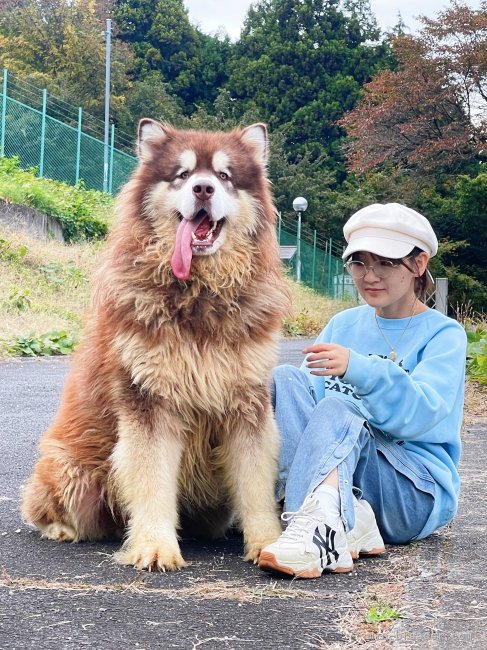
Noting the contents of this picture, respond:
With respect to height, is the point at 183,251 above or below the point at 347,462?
above

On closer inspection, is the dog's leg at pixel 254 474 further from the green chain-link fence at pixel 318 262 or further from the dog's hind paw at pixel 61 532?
the green chain-link fence at pixel 318 262

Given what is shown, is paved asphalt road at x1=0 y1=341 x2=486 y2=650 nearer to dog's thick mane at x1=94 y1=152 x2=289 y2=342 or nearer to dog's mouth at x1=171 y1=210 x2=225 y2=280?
dog's thick mane at x1=94 y1=152 x2=289 y2=342

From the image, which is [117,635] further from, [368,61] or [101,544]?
[368,61]

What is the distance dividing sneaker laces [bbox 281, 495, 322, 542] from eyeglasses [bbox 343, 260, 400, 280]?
901mm

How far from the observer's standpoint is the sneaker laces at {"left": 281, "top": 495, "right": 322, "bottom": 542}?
3008 millimetres

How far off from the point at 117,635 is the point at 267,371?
1273 mm

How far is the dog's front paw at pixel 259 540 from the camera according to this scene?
130 inches

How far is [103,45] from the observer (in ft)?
117

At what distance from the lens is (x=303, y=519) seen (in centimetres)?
303

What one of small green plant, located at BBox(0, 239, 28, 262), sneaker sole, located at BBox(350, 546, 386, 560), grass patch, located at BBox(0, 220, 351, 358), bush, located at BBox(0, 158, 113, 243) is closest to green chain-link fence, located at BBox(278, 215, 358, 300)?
bush, located at BBox(0, 158, 113, 243)

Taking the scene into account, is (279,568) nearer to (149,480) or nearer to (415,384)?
(149,480)

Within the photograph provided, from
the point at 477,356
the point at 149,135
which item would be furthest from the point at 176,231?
the point at 477,356

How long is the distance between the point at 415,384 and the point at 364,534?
612 mm

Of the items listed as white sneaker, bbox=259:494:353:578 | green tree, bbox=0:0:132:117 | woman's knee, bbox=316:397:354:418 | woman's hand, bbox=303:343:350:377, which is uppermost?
green tree, bbox=0:0:132:117
